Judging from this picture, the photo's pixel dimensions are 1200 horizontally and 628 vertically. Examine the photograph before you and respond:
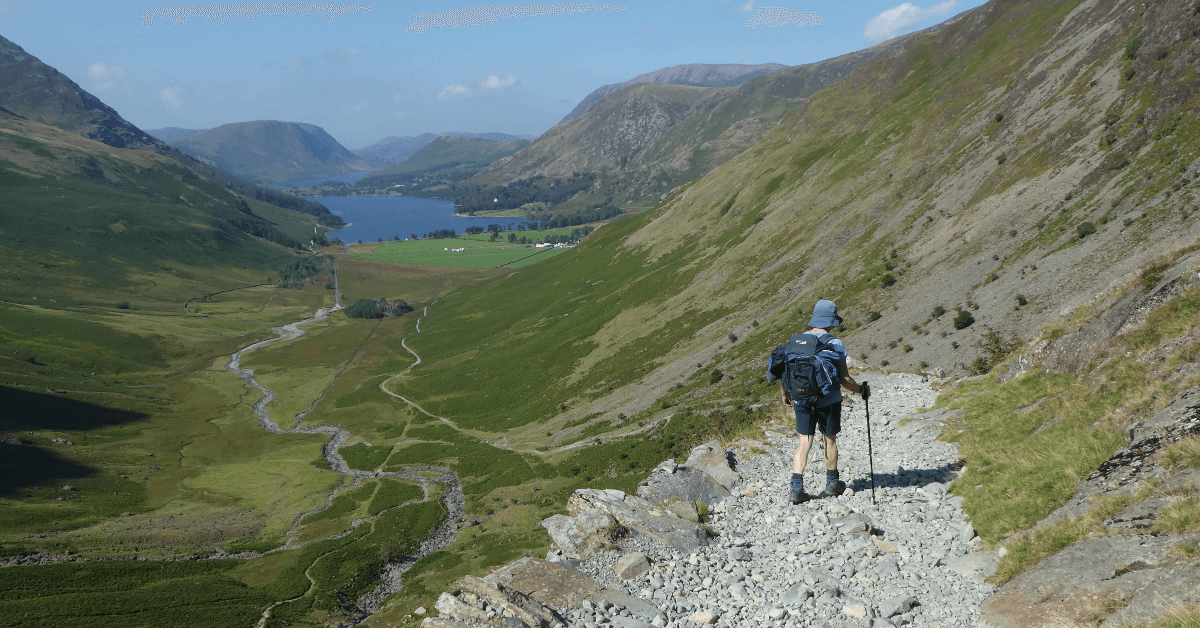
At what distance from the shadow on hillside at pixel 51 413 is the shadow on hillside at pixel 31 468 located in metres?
12.2

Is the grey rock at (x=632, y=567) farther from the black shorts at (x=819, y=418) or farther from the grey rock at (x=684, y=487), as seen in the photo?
the black shorts at (x=819, y=418)

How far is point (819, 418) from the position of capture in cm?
1802

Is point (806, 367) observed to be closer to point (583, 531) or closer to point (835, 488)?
point (835, 488)

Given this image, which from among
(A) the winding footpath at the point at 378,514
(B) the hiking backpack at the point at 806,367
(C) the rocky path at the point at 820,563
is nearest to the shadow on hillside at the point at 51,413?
(A) the winding footpath at the point at 378,514

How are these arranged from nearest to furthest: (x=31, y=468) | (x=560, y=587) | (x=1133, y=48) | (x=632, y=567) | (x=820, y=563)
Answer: (x=820, y=563) < (x=560, y=587) < (x=632, y=567) < (x=1133, y=48) < (x=31, y=468)

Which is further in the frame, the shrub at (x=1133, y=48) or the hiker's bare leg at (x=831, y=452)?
the shrub at (x=1133, y=48)

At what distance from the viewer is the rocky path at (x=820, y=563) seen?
1369 cm

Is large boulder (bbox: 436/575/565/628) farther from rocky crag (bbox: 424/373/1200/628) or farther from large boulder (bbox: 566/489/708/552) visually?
large boulder (bbox: 566/489/708/552)

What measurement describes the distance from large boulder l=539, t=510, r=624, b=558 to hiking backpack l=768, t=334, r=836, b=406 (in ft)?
22.5

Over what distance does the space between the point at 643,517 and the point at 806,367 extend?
735 cm

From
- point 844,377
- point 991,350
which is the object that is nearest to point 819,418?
point 844,377

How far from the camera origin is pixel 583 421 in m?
100

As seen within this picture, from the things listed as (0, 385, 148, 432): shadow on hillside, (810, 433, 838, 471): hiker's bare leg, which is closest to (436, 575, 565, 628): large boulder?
(810, 433, 838, 471): hiker's bare leg

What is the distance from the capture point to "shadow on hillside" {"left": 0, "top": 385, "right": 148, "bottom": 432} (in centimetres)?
13338
